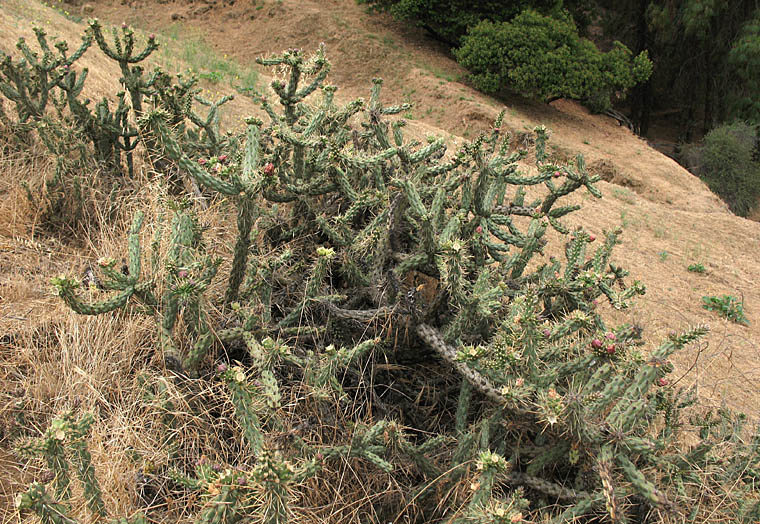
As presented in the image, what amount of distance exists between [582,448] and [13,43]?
21.4 ft

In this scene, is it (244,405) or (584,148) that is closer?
(244,405)

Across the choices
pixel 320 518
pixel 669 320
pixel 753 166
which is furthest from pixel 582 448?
pixel 753 166

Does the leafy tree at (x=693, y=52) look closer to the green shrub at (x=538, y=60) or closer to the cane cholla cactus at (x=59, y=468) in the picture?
the green shrub at (x=538, y=60)

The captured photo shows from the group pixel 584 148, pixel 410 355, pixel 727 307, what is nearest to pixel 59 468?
pixel 410 355

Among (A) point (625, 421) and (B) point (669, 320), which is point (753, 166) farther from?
(A) point (625, 421)

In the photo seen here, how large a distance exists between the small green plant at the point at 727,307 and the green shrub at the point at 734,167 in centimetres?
807

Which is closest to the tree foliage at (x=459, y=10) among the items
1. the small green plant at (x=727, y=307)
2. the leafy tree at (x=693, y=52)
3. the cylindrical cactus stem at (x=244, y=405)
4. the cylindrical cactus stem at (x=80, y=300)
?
the leafy tree at (x=693, y=52)

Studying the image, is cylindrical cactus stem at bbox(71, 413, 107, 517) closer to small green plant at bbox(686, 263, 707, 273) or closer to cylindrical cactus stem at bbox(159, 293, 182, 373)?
cylindrical cactus stem at bbox(159, 293, 182, 373)

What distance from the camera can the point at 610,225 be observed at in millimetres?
7031

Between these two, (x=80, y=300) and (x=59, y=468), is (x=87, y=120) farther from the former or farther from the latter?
(x=59, y=468)

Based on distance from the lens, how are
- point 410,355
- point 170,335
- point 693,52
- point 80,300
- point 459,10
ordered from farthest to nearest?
point 693,52
point 459,10
point 410,355
point 170,335
point 80,300

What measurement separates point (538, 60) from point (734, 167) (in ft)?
18.6

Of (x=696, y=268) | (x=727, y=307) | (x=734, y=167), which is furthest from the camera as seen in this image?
(x=734, y=167)

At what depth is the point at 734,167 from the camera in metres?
13.1
